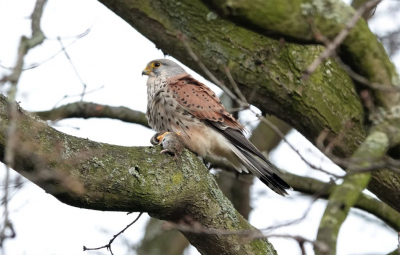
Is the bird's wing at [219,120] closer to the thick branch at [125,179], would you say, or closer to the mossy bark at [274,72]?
the mossy bark at [274,72]

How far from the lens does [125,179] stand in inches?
115

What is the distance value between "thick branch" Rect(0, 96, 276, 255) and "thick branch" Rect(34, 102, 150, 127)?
2.04 metres

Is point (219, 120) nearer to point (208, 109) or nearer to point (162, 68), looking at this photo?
point (208, 109)

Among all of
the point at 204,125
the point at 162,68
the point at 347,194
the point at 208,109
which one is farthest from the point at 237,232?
the point at 162,68

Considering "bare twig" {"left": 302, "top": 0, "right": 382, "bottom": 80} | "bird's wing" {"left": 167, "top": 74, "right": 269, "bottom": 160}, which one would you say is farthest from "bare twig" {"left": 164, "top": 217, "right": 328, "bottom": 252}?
"bird's wing" {"left": 167, "top": 74, "right": 269, "bottom": 160}

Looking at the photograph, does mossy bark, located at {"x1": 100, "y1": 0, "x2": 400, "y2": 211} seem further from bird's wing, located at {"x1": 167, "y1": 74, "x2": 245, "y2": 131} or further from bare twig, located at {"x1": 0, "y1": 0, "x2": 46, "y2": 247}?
bare twig, located at {"x1": 0, "y1": 0, "x2": 46, "y2": 247}

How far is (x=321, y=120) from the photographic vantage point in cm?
416

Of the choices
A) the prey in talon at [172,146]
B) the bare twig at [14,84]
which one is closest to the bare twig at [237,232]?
the prey in talon at [172,146]

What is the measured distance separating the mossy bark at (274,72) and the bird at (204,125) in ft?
1.28

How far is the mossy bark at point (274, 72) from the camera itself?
4.16 m

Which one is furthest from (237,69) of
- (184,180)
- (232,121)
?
(184,180)

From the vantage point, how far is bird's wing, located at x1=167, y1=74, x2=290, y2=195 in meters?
4.29

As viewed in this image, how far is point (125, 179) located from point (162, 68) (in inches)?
107

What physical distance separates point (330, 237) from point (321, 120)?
127 centimetres
